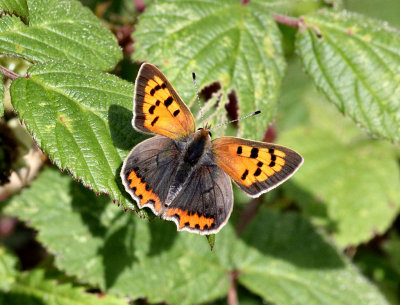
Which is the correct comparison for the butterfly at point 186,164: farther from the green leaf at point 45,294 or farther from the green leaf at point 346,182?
the green leaf at point 346,182

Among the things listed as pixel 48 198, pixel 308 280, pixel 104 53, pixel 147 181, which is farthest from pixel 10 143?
pixel 308 280

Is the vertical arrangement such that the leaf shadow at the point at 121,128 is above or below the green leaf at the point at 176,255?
above

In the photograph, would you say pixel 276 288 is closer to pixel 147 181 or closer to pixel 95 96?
pixel 147 181

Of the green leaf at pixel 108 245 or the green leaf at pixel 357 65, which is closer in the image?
the green leaf at pixel 357 65

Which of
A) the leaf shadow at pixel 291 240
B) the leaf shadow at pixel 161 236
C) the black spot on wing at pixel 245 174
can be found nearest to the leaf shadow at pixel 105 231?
the leaf shadow at pixel 161 236

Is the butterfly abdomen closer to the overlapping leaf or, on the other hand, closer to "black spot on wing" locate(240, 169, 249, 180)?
"black spot on wing" locate(240, 169, 249, 180)

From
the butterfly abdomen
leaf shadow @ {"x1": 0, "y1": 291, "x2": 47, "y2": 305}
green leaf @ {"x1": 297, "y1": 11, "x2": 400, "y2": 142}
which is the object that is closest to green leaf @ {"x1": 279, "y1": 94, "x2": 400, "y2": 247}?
green leaf @ {"x1": 297, "y1": 11, "x2": 400, "y2": 142}
